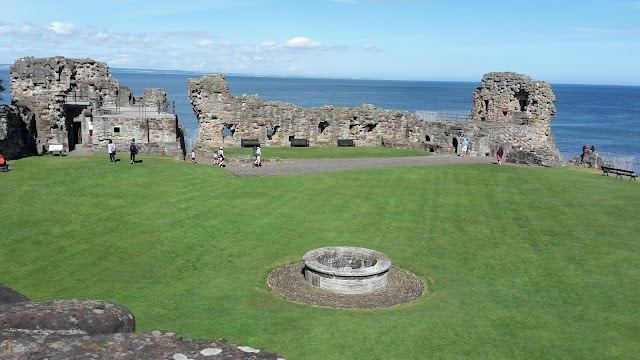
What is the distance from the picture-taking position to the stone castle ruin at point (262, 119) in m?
36.1

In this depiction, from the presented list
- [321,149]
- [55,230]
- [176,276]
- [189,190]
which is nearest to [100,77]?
[321,149]

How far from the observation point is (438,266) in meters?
17.3

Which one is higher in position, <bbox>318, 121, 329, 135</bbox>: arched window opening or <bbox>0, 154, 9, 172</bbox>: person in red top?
<bbox>318, 121, 329, 135</bbox>: arched window opening

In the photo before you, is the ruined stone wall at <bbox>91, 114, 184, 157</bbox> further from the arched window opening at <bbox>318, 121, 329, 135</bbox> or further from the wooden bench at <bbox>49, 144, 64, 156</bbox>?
the arched window opening at <bbox>318, 121, 329, 135</bbox>

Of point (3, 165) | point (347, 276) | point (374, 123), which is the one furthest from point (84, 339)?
point (374, 123)

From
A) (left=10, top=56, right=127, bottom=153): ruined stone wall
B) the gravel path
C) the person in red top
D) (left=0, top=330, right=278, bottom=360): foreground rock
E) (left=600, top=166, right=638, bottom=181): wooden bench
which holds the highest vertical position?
(left=10, top=56, right=127, bottom=153): ruined stone wall

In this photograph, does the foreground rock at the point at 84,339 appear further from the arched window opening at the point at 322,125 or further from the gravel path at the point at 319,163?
the arched window opening at the point at 322,125

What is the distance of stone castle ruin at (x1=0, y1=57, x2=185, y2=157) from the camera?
30250mm

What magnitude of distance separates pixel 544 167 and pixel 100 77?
35499 millimetres

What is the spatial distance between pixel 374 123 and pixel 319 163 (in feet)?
38.9

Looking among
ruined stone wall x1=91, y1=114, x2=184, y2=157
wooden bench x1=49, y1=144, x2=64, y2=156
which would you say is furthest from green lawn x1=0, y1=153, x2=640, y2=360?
ruined stone wall x1=91, y1=114, x2=184, y2=157

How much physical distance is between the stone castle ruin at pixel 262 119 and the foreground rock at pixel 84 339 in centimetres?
2987

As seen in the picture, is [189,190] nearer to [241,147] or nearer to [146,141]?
[146,141]

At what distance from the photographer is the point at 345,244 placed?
19.1 meters
